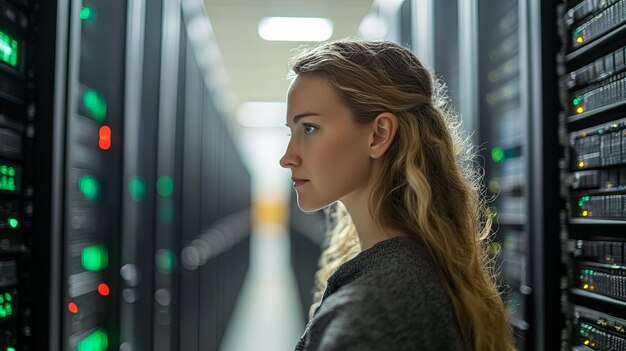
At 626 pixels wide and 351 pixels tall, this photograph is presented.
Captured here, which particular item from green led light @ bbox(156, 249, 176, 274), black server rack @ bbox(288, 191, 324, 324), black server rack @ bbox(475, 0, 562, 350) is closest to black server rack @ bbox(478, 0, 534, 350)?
black server rack @ bbox(475, 0, 562, 350)

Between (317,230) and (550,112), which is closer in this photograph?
(550,112)

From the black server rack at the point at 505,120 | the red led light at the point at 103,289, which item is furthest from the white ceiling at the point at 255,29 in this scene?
the red led light at the point at 103,289

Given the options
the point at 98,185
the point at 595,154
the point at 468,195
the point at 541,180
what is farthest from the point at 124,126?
the point at 595,154

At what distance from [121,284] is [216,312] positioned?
2.03 metres

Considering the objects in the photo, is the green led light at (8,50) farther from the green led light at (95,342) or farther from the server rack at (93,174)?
the green led light at (95,342)

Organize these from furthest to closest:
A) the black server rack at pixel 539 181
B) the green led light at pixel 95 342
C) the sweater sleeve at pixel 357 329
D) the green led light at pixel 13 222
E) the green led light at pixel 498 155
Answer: the green led light at pixel 498 155
the green led light at pixel 95 342
the black server rack at pixel 539 181
the green led light at pixel 13 222
the sweater sleeve at pixel 357 329

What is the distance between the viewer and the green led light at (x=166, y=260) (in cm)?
199

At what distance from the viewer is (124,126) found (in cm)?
168

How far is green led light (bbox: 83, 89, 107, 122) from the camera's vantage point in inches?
63.1

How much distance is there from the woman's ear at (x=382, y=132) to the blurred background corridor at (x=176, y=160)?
1.84 feet

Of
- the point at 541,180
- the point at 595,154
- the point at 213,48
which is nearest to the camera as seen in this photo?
the point at 595,154

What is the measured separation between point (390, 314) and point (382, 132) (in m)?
0.39

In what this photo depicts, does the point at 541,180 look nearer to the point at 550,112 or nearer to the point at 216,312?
the point at 550,112

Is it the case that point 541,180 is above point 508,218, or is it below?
above
